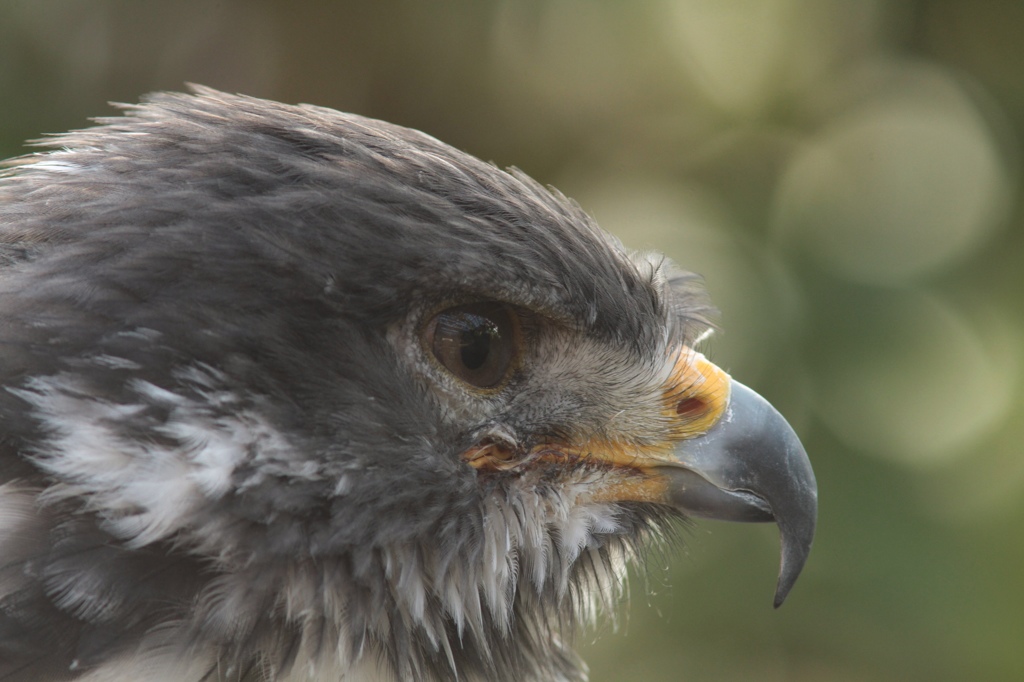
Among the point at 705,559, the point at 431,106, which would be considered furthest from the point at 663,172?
the point at 705,559

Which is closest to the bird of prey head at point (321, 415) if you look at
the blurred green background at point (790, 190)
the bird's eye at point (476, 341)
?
the bird's eye at point (476, 341)

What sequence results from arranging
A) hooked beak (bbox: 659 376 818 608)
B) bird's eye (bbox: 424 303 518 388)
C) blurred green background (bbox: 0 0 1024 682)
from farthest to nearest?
blurred green background (bbox: 0 0 1024 682)
hooked beak (bbox: 659 376 818 608)
bird's eye (bbox: 424 303 518 388)

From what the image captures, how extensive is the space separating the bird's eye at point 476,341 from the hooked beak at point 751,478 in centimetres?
49

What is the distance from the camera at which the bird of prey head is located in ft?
6.31

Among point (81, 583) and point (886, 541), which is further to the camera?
point (886, 541)

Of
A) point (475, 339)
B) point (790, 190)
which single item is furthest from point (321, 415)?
point (790, 190)

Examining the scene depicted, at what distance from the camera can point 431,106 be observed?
5.74 metres

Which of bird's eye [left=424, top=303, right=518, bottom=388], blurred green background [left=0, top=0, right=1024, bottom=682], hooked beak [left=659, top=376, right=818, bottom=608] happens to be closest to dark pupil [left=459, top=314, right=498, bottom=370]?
bird's eye [left=424, top=303, right=518, bottom=388]

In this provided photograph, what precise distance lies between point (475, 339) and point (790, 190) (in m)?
3.32

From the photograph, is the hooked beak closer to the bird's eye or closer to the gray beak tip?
the gray beak tip

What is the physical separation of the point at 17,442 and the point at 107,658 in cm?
42

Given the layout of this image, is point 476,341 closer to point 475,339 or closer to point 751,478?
point 475,339

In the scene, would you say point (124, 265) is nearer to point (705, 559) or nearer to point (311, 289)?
point (311, 289)

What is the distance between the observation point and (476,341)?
2277 millimetres
